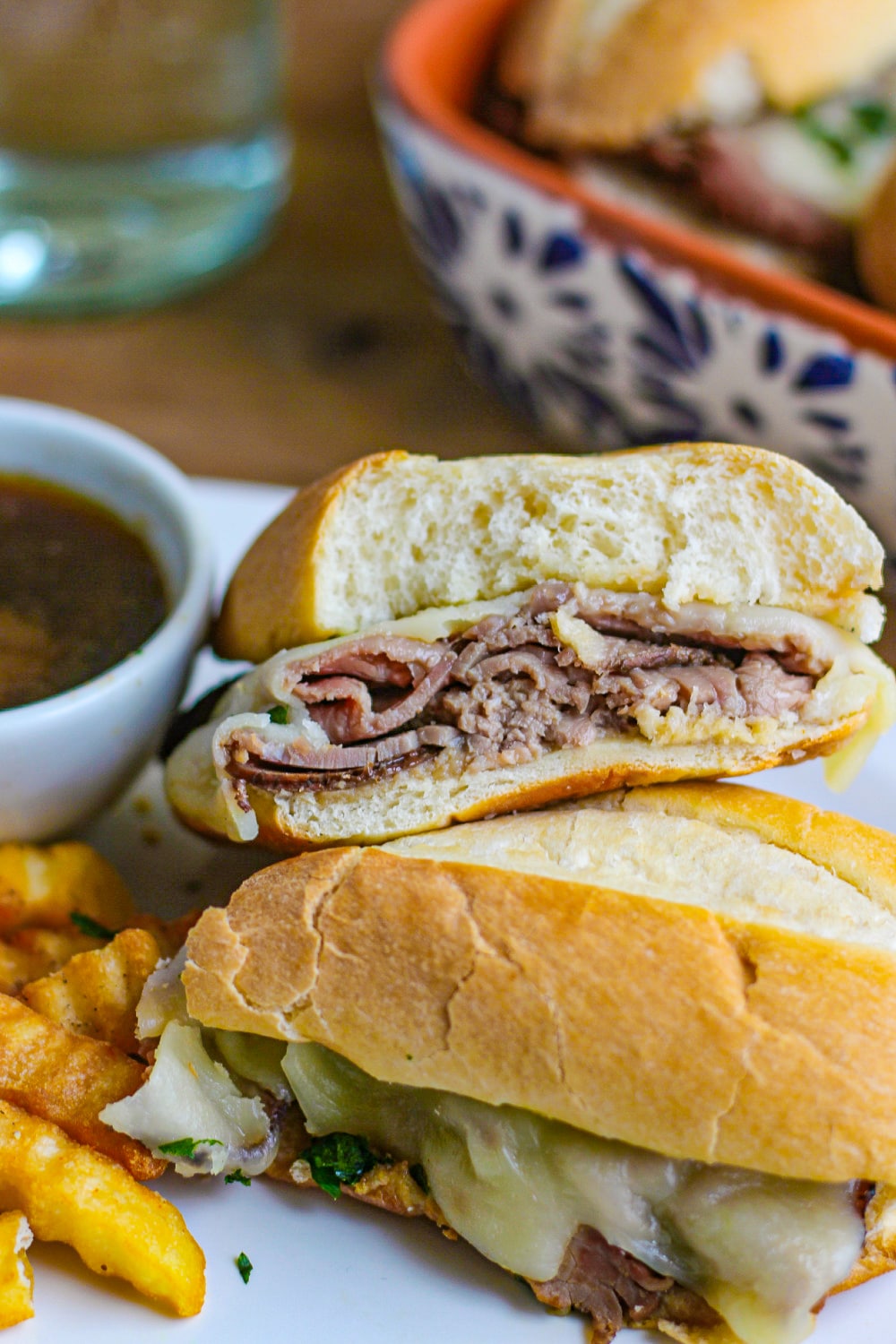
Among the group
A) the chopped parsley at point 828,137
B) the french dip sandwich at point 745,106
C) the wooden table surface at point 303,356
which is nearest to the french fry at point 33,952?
the wooden table surface at point 303,356

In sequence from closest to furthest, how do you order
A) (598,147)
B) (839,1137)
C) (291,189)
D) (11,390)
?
1. (839,1137)
2. (598,147)
3. (11,390)
4. (291,189)

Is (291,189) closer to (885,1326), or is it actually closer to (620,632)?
(620,632)

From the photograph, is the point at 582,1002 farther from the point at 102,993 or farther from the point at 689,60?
the point at 689,60

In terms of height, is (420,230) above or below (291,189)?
above

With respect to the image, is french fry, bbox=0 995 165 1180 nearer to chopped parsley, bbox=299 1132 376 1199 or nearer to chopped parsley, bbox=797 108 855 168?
chopped parsley, bbox=299 1132 376 1199

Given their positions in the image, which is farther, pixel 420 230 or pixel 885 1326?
pixel 420 230

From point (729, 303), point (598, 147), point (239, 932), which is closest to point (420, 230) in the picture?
point (598, 147)
